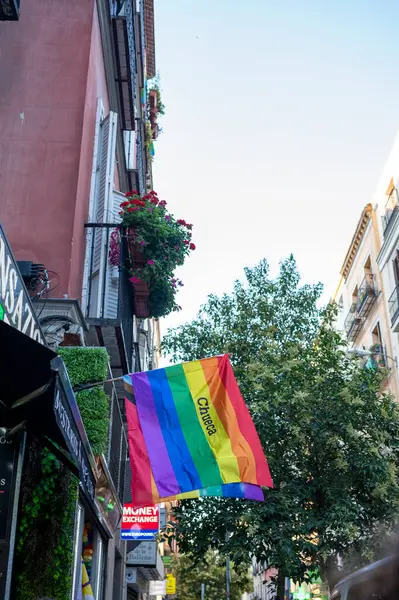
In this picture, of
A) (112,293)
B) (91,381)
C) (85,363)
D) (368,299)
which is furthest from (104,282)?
(368,299)

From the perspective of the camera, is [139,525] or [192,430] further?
[139,525]

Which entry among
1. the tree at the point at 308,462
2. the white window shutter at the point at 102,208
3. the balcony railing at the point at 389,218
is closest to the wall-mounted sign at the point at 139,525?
the tree at the point at 308,462

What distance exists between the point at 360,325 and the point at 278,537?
21.5 m

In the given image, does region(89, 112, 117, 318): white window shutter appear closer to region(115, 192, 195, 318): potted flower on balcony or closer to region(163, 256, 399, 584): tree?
region(115, 192, 195, 318): potted flower on balcony

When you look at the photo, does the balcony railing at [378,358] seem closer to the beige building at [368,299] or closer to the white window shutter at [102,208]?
the beige building at [368,299]

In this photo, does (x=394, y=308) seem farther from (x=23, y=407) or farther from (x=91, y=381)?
(x=23, y=407)

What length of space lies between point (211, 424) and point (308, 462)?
1052cm

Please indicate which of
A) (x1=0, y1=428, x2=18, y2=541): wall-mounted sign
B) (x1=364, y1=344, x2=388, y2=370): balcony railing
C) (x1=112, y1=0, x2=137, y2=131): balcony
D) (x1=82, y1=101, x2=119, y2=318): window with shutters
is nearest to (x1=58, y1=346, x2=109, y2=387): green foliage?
(x1=0, y1=428, x2=18, y2=541): wall-mounted sign

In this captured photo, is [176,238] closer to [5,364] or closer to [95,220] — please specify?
[95,220]

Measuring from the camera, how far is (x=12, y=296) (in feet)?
20.8

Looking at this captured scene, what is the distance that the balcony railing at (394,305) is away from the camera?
2804 cm

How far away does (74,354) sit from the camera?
7848mm

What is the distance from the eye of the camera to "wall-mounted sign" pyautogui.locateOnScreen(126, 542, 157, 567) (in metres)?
20.9

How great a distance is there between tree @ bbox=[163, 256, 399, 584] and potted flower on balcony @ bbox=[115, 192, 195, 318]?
5.23 metres
